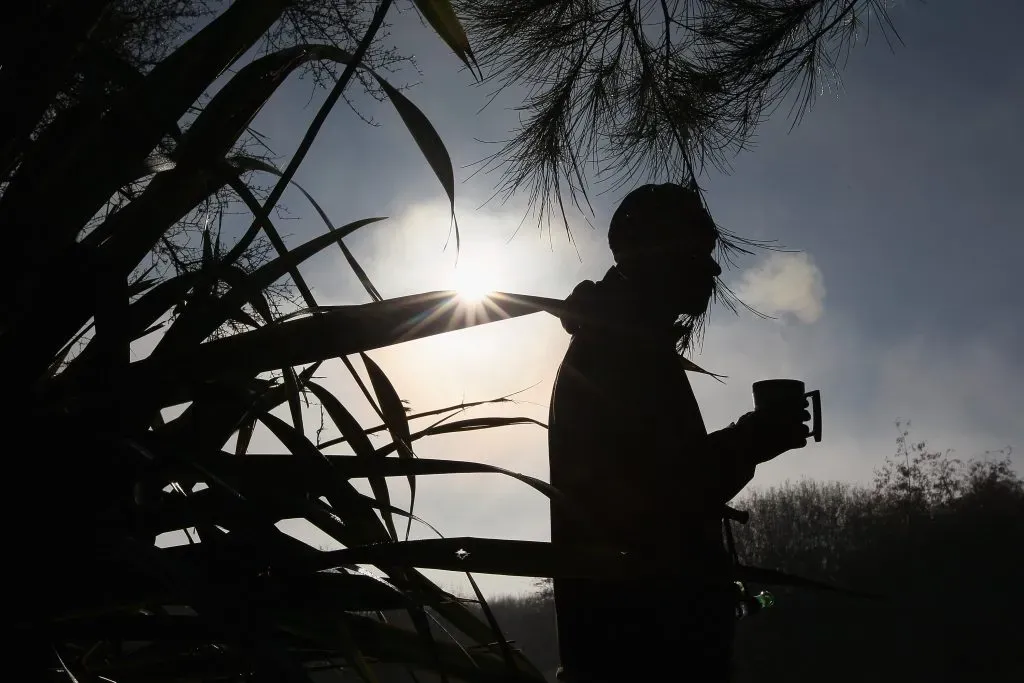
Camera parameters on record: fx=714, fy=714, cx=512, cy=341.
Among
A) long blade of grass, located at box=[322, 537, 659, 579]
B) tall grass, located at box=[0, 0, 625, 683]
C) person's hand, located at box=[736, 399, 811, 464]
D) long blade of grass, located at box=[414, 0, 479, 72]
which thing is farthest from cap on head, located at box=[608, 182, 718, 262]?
long blade of grass, located at box=[322, 537, 659, 579]

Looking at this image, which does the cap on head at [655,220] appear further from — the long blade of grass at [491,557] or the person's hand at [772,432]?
the long blade of grass at [491,557]

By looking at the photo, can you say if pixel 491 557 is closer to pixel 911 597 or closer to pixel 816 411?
pixel 816 411

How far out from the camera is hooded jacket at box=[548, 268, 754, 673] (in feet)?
4.11

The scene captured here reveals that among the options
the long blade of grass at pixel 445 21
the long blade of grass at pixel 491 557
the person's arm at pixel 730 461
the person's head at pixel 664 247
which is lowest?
the long blade of grass at pixel 491 557

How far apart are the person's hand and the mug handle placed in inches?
1.6

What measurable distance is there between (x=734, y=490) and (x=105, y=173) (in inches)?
46.7

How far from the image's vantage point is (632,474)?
1.26m

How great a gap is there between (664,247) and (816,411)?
1.53 ft

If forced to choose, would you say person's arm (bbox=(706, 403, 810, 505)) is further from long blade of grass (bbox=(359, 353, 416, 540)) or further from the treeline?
the treeline

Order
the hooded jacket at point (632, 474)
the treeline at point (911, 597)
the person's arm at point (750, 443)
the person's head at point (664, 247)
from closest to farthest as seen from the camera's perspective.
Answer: the hooded jacket at point (632, 474), the person's arm at point (750, 443), the person's head at point (664, 247), the treeline at point (911, 597)

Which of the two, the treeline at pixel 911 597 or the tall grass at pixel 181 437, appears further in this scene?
the treeline at pixel 911 597

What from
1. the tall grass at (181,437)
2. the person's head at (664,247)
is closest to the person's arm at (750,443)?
the person's head at (664,247)

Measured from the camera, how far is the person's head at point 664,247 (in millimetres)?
1534

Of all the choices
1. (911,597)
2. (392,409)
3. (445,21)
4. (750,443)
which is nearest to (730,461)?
(750,443)
